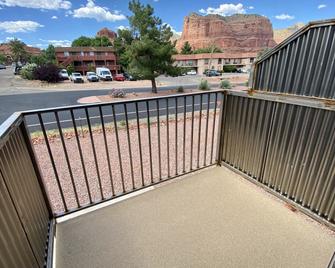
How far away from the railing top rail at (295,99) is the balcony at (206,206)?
0.04ft

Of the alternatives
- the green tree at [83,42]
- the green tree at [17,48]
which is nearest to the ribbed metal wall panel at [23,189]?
the green tree at [83,42]

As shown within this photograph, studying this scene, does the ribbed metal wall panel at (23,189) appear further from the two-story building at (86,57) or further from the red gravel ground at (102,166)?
the two-story building at (86,57)

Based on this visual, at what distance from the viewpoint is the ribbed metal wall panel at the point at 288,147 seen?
5.02 ft

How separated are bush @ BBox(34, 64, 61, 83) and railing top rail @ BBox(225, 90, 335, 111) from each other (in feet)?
72.2

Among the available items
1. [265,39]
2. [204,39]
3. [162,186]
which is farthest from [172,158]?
[265,39]

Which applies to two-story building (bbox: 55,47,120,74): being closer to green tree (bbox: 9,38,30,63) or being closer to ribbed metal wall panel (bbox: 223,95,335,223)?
green tree (bbox: 9,38,30,63)

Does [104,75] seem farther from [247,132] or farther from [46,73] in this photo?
[247,132]

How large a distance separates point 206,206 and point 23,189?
1.48 m

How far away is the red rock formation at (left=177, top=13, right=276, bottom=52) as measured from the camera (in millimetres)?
64562

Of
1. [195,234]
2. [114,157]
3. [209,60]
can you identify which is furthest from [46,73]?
[209,60]

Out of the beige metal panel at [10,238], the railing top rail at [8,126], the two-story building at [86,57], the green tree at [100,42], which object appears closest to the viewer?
the beige metal panel at [10,238]

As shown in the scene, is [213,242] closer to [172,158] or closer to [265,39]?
[172,158]

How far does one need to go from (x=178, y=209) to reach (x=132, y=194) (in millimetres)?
525

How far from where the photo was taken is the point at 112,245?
152 centimetres
